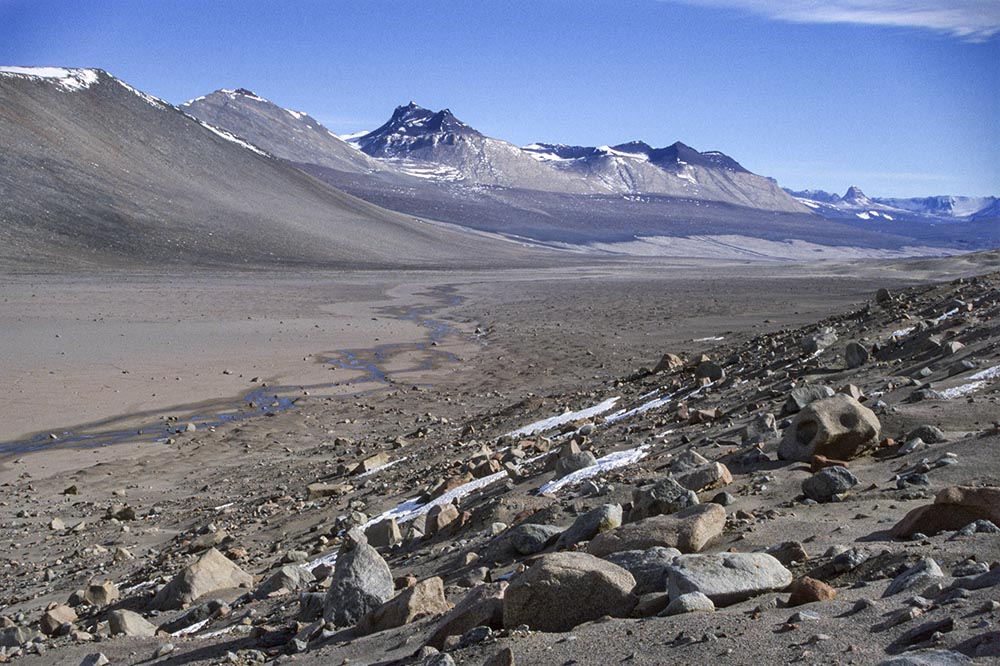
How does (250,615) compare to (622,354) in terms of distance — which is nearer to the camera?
(250,615)

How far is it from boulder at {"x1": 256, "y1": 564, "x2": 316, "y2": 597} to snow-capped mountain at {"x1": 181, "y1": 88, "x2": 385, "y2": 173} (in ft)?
520

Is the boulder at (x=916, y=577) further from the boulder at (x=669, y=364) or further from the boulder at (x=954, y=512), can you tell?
the boulder at (x=669, y=364)

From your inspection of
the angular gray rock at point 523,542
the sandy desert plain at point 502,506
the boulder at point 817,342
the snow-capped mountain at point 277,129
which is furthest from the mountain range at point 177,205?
the angular gray rock at point 523,542

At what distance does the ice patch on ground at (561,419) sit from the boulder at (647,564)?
228 inches

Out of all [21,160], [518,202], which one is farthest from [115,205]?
[518,202]

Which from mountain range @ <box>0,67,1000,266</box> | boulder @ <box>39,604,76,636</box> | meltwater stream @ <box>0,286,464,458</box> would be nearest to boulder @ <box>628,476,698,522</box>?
boulder @ <box>39,604,76,636</box>

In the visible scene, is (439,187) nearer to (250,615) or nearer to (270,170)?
(270,170)

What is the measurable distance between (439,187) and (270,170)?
78396 mm

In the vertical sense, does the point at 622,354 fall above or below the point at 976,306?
below

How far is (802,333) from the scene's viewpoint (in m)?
11.4

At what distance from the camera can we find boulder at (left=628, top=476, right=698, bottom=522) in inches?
186

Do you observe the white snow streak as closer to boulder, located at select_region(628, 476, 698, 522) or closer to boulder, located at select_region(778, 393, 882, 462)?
boulder, located at select_region(778, 393, 882, 462)

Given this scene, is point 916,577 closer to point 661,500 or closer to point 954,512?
point 954,512

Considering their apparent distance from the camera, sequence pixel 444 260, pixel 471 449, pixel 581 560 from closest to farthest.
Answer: pixel 581 560 < pixel 471 449 < pixel 444 260
